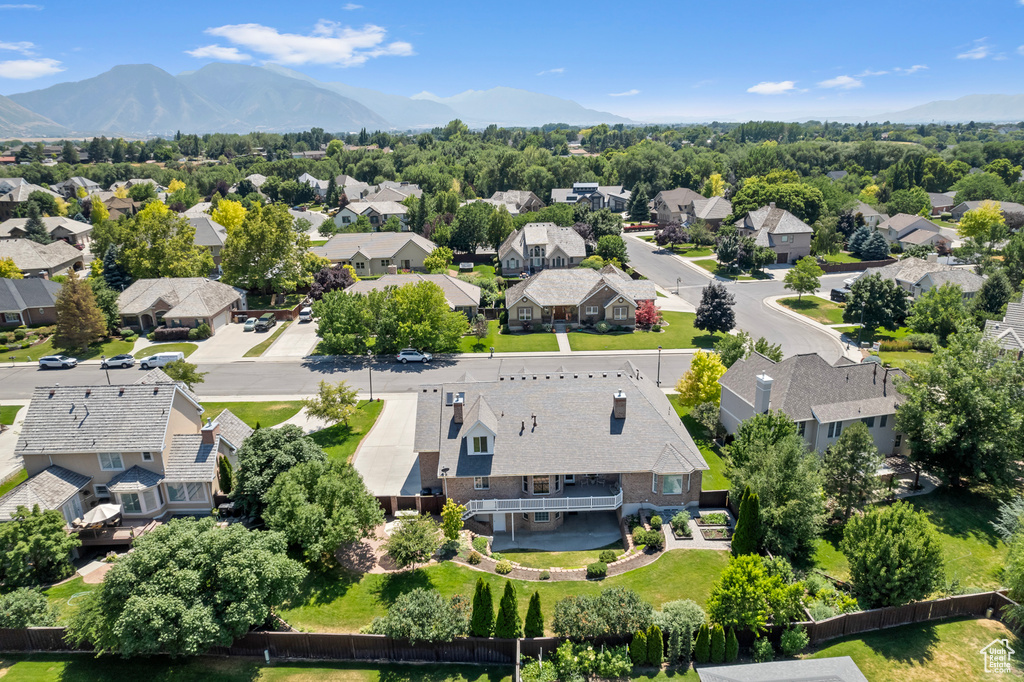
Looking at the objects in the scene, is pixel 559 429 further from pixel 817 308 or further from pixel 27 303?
pixel 27 303

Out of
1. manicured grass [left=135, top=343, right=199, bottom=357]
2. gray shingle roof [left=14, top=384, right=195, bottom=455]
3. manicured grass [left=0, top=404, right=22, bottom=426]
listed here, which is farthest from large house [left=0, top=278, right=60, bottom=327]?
gray shingle roof [left=14, top=384, right=195, bottom=455]

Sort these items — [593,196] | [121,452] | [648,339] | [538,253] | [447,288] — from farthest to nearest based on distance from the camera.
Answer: [593,196] < [538,253] < [447,288] < [648,339] < [121,452]

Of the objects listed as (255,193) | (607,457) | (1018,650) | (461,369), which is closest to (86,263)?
(255,193)

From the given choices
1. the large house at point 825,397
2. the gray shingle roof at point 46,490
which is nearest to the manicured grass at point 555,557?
the large house at point 825,397

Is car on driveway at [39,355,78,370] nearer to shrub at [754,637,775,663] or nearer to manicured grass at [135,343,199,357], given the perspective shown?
manicured grass at [135,343,199,357]

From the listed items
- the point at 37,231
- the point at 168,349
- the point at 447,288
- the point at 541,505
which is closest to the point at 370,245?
the point at 447,288

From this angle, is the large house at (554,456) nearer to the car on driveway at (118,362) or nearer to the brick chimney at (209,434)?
the brick chimney at (209,434)
